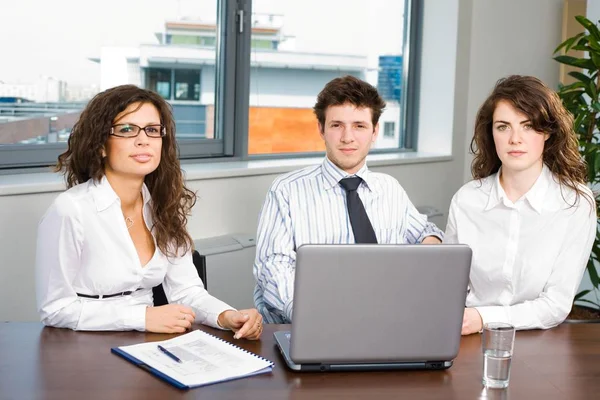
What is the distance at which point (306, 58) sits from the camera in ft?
13.9

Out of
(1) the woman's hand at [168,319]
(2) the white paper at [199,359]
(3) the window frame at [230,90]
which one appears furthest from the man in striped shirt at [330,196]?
(3) the window frame at [230,90]

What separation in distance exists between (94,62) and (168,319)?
1.62 metres

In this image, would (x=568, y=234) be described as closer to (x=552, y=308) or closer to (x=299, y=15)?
(x=552, y=308)

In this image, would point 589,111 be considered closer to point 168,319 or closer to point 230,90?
point 230,90

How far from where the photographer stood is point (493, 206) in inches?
95.6

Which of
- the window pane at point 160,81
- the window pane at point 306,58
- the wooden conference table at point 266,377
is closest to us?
the wooden conference table at point 266,377

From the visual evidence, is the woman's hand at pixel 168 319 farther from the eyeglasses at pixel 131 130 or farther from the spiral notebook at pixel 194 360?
the eyeglasses at pixel 131 130

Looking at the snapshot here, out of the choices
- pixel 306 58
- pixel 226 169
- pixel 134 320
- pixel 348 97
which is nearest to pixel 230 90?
pixel 226 169

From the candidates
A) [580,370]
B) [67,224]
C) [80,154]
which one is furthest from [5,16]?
[580,370]

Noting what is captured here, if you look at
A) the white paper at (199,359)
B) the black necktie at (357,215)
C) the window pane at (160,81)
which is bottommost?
the white paper at (199,359)

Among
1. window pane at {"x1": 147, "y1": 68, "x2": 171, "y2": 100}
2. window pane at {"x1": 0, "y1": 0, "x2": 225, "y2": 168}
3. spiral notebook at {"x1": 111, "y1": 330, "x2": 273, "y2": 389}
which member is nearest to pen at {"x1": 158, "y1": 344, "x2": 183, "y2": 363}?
spiral notebook at {"x1": 111, "y1": 330, "x2": 273, "y2": 389}

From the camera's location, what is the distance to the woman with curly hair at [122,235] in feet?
6.52

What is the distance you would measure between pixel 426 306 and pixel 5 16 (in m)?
2.04

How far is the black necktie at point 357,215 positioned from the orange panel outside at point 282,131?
56.8 inches
